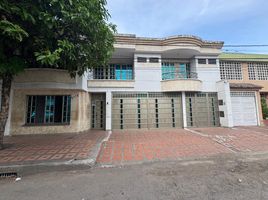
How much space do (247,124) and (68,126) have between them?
1468 centimetres

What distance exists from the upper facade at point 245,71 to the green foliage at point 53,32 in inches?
499

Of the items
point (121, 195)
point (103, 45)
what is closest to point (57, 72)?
point (103, 45)

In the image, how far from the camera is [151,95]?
39.6 feet

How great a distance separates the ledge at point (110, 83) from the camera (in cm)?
1142

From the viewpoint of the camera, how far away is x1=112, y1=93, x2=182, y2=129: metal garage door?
38.5ft

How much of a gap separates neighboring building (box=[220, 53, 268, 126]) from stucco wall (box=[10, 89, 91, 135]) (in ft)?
41.1

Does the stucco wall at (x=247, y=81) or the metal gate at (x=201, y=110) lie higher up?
the stucco wall at (x=247, y=81)

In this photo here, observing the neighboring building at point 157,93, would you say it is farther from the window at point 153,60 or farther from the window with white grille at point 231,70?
the window with white grille at point 231,70

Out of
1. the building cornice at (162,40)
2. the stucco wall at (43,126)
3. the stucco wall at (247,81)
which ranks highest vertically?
the building cornice at (162,40)

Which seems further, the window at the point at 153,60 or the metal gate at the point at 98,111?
the window at the point at 153,60

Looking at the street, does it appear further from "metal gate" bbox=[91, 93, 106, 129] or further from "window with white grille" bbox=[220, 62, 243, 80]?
"window with white grille" bbox=[220, 62, 243, 80]

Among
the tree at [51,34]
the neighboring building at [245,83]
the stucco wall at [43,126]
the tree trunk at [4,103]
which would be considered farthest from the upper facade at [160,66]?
the tree trunk at [4,103]

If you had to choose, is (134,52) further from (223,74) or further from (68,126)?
(223,74)

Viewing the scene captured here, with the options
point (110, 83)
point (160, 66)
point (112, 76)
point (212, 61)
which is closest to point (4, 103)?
point (110, 83)
